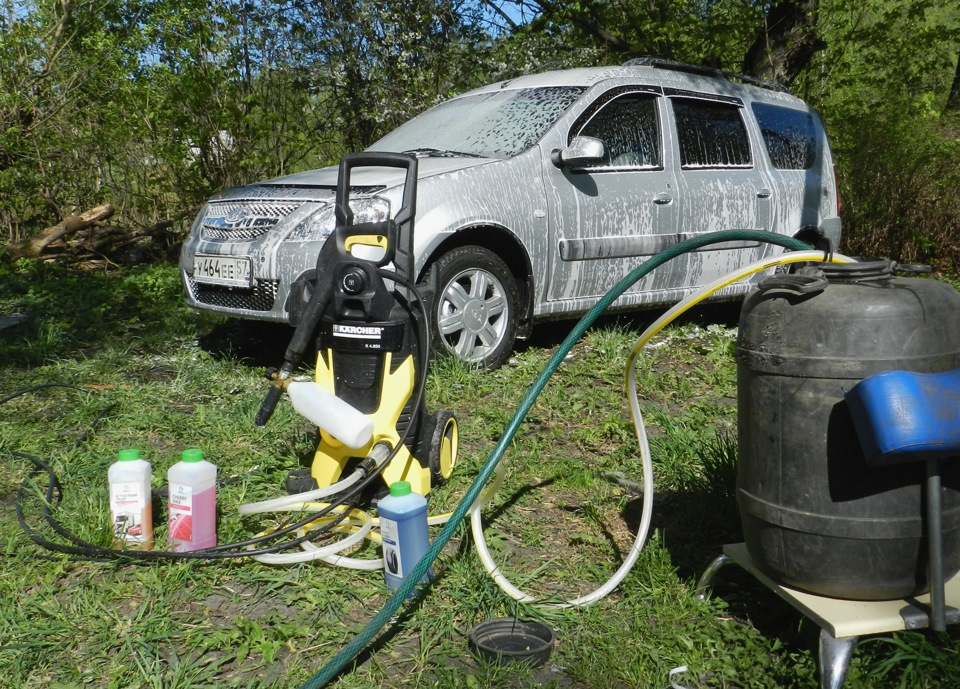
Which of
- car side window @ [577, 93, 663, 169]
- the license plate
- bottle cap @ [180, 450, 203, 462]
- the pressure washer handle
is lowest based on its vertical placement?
bottle cap @ [180, 450, 203, 462]

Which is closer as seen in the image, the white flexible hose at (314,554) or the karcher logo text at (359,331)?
the white flexible hose at (314,554)

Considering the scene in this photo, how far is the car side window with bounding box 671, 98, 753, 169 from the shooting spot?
232 inches

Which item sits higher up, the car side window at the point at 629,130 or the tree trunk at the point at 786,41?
the tree trunk at the point at 786,41

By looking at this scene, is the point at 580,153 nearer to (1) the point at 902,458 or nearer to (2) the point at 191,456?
(2) the point at 191,456

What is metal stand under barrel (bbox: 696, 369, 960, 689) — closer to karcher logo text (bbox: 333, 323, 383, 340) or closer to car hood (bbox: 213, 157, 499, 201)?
karcher logo text (bbox: 333, 323, 383, 340)

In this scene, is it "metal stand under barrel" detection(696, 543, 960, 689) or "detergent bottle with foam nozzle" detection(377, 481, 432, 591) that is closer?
"metal stand under barrel" detection(696, 543, 960, 689)

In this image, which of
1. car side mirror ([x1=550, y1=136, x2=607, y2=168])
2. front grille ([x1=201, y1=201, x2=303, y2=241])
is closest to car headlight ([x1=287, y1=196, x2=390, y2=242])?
front grille ([x1=201, y1=201, x2=303, y2=241])

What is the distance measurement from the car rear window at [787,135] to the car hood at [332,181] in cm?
261

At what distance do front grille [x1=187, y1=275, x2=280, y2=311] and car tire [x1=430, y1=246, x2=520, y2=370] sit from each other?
0.86 m

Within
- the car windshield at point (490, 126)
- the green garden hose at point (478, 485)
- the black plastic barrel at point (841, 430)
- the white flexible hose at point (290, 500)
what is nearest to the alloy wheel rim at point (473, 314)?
the car windshield at point (490, 126)

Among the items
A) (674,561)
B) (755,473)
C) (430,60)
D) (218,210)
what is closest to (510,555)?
(674,561)

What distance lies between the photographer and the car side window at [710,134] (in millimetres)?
5891

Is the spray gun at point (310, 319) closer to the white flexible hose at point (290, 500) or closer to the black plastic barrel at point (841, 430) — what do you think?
the white flexible hose at point (290, 500)

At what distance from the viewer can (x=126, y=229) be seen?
10.0m
